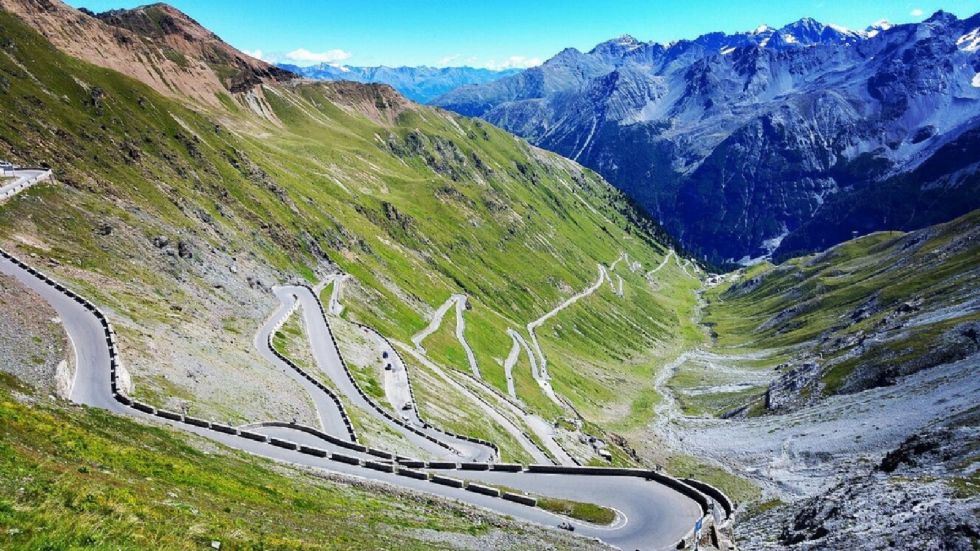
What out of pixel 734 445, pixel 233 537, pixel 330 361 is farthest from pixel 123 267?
pixel 734 445

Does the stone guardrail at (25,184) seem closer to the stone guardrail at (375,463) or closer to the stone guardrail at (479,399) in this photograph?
the stone guardrail at (375,463)

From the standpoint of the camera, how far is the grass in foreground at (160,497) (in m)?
20.9

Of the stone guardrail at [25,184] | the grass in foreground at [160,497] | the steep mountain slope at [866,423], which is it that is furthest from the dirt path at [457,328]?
the grass in foreground at [160,497]

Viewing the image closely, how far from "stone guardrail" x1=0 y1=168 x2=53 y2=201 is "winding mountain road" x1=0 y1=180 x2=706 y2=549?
13.3 meters

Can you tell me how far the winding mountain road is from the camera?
46.0m

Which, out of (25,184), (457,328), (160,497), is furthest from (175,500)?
(457,328)

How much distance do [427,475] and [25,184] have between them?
63.7m

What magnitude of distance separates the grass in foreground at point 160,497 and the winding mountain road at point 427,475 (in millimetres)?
4798

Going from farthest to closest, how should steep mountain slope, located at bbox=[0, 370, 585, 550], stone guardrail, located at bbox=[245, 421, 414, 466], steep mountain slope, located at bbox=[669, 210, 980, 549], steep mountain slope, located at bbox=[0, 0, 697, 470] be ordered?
steep mountain slope, located at bbox=[0, 0, 697, 470], stone guardrail, located at bbox=[245, 421, 414, 466], steep mountain slope, located at bbox=[669, 210, 980, 549], steep mountain slope, located at bbox=[0, 370, 585, 550]

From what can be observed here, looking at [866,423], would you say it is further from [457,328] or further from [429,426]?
[457,328]

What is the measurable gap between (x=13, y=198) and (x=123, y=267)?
44.6 ft

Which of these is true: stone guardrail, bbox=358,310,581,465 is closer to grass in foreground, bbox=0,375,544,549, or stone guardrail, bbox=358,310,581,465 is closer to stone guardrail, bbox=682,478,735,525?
stone guardrail, bbox=682,478,735,525

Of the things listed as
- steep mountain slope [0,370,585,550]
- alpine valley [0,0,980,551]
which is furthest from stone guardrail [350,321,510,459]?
steep mountain slope [0,370,585,550]

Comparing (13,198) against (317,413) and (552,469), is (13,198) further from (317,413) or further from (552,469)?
(552,469)
